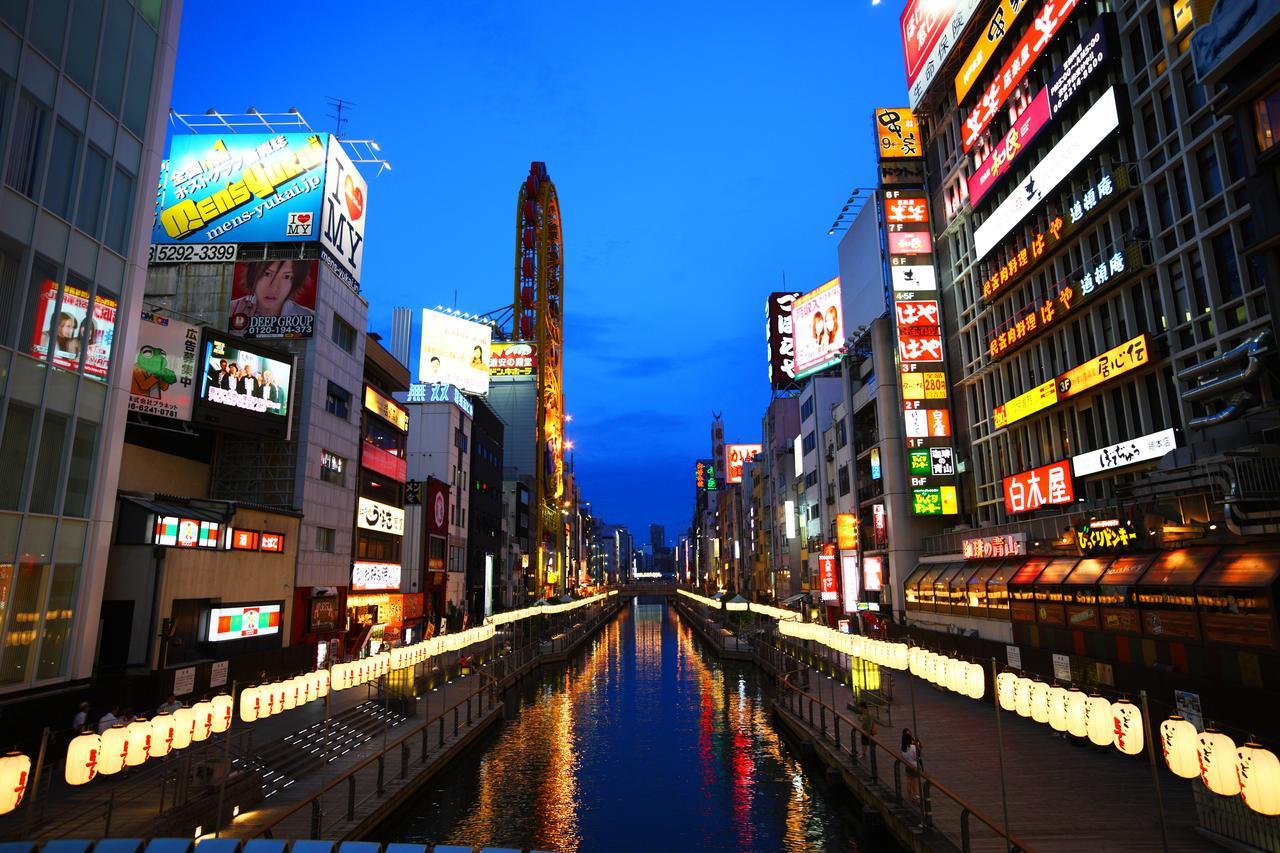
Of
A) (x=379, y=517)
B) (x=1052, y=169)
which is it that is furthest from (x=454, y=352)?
(x=1052, y=169)

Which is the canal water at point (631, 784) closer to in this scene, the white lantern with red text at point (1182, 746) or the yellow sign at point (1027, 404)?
the white lantern with red text at point (1182, 746)

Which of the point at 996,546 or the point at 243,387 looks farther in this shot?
the point at 996,546

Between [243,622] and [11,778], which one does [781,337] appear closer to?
[243,622]

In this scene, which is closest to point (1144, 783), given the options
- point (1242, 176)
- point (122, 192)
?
point (1242, 176)

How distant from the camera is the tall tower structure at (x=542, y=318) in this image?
106 meters

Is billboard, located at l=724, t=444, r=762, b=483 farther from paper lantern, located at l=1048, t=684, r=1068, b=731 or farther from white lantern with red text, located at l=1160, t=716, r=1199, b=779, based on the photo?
white lantern with red text, located at l=1160, t=716, r=1199, b=779

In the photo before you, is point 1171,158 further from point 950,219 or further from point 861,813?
point 861,813

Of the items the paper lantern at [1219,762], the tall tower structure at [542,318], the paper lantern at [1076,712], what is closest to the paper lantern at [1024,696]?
the paper lantern at [1076,712]

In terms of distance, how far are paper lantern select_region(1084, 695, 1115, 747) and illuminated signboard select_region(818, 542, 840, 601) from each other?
5162cm

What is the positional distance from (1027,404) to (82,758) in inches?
1597

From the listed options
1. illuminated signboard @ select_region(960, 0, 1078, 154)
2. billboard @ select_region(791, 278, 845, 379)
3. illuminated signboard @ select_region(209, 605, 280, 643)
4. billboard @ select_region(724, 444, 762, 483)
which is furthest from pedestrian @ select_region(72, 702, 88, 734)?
billboard @ select_region(724, 444, 762, 483)

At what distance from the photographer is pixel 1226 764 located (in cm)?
1138

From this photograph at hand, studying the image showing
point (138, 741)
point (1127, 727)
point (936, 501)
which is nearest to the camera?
point (1127, 727)

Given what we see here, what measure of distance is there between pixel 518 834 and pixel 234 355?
25.4 m
